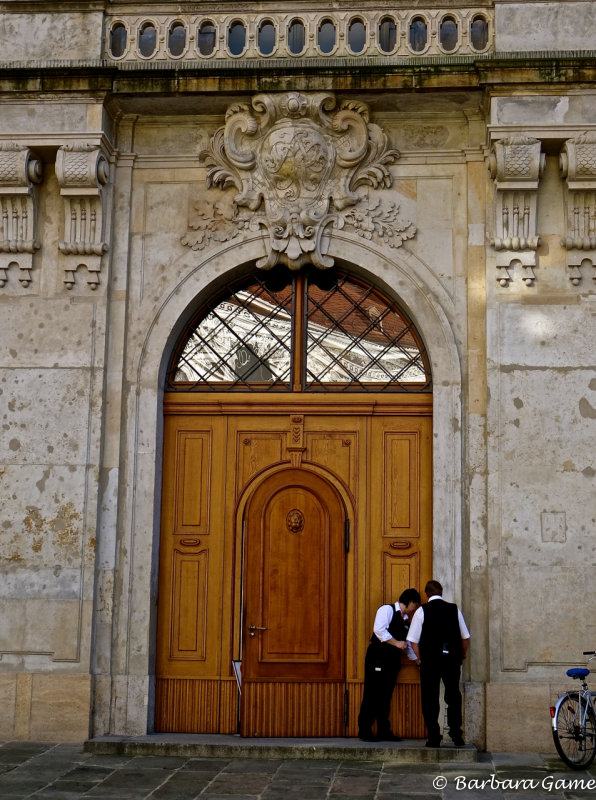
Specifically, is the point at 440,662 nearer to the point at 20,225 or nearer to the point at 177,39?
the point at 20,225

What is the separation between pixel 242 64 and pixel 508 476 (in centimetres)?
461

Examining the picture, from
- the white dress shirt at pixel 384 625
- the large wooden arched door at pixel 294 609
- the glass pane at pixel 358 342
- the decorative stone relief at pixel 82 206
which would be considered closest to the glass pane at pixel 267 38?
the decorative stone relief at pixel 82 206

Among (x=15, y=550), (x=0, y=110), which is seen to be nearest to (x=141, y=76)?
(x=0, y=110)

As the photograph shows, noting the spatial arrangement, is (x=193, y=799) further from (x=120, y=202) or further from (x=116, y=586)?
(x=120, y=202)

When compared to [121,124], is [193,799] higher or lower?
lower

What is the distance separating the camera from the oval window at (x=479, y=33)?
10930 millimetres

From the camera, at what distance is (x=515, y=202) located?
1067 centimetres

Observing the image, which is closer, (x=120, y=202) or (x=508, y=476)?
(x=508, y=476)

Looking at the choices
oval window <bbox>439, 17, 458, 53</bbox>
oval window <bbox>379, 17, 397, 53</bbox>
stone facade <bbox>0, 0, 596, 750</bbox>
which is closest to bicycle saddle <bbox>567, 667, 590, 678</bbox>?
stone facade <bbox>0, 0, 596, 750</bbox>

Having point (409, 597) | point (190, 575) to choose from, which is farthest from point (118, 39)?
point (409, 597)

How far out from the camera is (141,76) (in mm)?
10812

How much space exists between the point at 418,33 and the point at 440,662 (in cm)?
595

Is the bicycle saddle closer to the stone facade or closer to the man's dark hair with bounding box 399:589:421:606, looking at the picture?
the stone facade

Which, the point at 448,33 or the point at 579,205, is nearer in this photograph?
the point at 579,205
